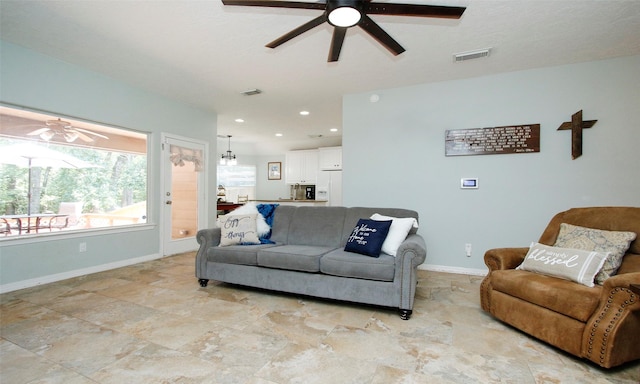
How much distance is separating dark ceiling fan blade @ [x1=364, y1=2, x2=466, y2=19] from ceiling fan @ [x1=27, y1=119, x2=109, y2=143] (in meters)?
3.82

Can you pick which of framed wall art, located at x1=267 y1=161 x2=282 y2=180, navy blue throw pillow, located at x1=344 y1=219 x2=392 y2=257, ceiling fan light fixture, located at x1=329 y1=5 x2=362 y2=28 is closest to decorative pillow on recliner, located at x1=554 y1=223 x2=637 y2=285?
navy blue throw pillow, located at x1=344 y1=219 x2=392 y2=257

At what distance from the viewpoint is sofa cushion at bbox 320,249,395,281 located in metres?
2.46

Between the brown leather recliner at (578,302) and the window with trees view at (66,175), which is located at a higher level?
the window with trees view at (66,175)

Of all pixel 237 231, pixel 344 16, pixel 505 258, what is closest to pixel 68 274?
pixel 237 231

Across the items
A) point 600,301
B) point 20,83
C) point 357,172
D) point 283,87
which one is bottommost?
point 600,301

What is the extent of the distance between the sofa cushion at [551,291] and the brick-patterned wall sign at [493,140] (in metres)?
1.92

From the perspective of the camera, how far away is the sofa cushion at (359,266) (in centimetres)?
246

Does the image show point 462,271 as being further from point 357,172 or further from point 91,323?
point 91,323

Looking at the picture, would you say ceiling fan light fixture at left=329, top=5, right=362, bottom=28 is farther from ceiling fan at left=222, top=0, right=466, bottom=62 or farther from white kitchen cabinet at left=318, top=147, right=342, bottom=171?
white kitchen cabinet at left=318, top=147, right=342, bottom=171

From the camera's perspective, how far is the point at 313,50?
122 inches

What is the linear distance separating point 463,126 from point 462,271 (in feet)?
6.28

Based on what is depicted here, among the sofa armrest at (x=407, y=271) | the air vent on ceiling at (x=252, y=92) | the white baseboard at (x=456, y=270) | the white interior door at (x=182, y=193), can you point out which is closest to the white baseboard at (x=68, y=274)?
the white interior door at (x=182, y=193)

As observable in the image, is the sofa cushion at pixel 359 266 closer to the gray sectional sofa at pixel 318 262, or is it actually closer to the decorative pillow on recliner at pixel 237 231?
the gray sectional sofa at pixel 318 262

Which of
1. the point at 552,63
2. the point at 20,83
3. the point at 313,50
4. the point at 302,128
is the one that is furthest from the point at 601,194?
the point at 20,83
